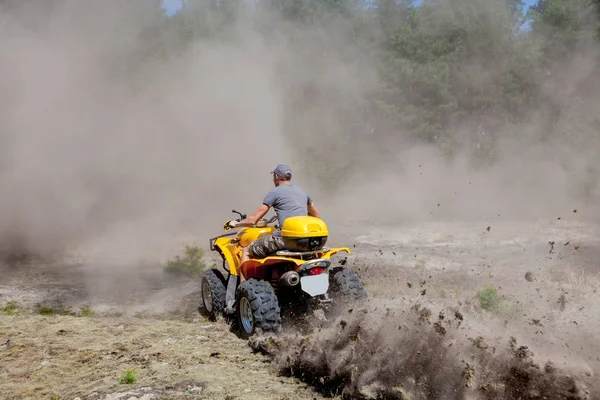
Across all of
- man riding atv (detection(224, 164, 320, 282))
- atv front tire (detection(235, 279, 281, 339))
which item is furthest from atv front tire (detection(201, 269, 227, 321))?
atv front tire (detection(235, 279, 281, 339))

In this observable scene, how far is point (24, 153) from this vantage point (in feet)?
37.3

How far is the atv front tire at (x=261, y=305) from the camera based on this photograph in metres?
4.64

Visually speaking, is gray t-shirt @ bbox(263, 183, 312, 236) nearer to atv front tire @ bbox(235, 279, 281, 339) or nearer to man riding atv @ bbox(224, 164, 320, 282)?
man riding atv @ bbox(224, 164, 320, 282)

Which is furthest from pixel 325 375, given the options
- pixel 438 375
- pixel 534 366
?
pixel 534 366

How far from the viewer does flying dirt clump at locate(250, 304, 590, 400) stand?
10.0 feet

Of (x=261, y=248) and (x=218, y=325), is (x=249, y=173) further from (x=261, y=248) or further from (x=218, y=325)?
(x=261, y=248)

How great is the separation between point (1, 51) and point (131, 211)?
473cm

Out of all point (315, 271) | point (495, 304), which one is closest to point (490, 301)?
point (495, 304)

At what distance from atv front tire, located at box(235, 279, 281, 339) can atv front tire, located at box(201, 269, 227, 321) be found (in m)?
0.89

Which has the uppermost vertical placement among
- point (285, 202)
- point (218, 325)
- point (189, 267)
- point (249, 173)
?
point (249, 173)

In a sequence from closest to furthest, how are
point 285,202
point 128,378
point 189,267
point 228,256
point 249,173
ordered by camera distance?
point 128,378
point 285,202
point 228,256
point 189,267
point 249,173

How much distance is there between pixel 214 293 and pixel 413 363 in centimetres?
293

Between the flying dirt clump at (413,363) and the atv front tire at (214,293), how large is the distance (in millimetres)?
1516

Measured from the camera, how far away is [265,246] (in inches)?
194
